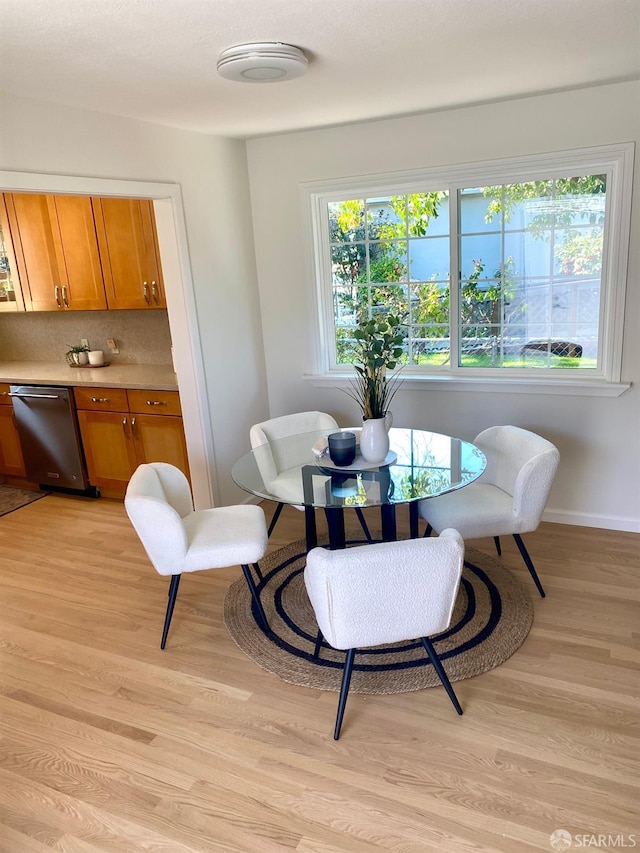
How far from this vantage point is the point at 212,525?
106 inches

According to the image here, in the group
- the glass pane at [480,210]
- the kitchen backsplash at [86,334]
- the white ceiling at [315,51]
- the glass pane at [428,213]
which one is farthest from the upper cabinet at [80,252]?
the glass pane at [480,210]

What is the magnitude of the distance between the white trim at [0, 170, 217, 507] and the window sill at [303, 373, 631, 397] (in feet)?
2.86

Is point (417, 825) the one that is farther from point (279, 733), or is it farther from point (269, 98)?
point (269, 98)

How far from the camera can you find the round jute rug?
236cm

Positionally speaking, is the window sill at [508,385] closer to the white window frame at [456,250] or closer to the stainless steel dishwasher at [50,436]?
the white window frame at [456,250]

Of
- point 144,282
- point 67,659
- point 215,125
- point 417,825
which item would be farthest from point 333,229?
point 417,825

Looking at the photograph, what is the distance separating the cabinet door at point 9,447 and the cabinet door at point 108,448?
67 centimetres

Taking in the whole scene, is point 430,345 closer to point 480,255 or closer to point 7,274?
point 480,255

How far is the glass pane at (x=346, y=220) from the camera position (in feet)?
12.5

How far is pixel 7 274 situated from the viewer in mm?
4727

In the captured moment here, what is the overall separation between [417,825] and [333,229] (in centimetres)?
327

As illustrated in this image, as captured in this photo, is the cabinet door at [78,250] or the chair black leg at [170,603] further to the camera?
the cabinet door at [78,250]

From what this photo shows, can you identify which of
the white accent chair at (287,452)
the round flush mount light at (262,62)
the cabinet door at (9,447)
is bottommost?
the cabinet door at (9,447)
